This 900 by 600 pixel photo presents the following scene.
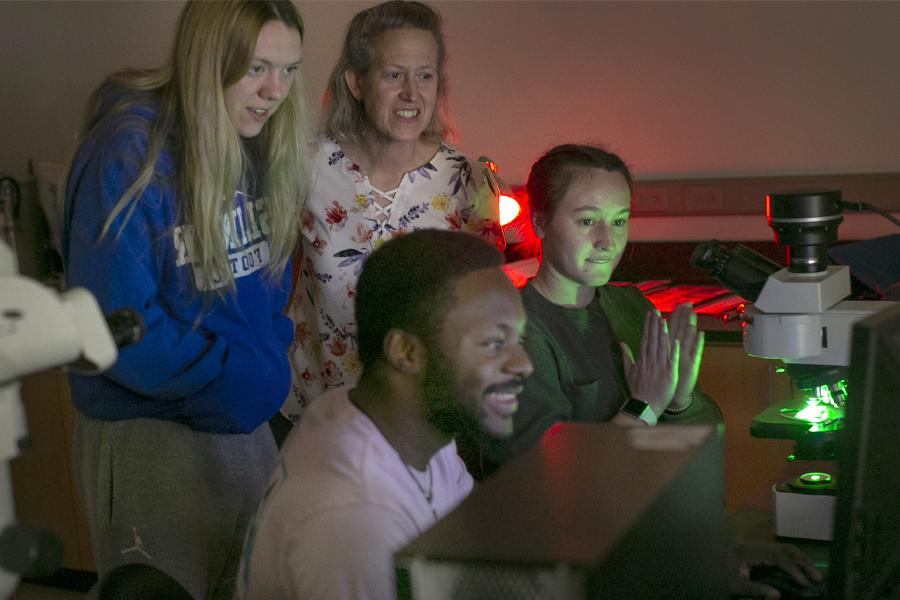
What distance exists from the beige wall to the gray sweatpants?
1.93 meters

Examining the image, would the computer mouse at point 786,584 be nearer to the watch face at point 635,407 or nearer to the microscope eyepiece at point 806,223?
the microscope eyepiece at point 806,223

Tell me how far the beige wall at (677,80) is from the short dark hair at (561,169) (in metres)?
1.29

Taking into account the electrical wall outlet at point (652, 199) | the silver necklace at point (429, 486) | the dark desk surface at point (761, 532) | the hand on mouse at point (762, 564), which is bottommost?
the dark desk surface at point (761, 532)

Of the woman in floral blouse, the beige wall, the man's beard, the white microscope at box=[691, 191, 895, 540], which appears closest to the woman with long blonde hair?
the woman in floral blouse

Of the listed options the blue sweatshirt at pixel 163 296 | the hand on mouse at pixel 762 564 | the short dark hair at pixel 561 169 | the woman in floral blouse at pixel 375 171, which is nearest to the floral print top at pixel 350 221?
the woman in floral blouse at pixel 375 171

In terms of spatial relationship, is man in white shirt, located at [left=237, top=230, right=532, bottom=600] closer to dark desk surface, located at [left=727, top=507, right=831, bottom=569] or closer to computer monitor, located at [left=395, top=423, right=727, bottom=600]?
computer monitor, located at [left=395, top=423, right=727, bottom=600]

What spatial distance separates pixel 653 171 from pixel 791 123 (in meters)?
0.40

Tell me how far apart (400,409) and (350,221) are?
0.87 metres

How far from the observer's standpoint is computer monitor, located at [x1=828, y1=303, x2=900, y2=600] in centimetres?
87

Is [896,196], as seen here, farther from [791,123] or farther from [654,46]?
[654,46]

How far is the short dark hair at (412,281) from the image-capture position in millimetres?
1188

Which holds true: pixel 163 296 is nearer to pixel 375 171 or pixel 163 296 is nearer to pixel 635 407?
pixel 375 171

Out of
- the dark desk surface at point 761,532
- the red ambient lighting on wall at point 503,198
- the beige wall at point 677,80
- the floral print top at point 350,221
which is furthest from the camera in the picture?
the beige wall at point 677,80

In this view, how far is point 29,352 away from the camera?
2.34 feet
